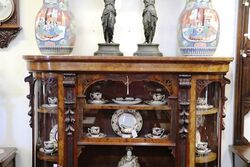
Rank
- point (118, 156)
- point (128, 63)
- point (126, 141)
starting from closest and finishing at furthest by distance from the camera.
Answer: point (128, 63) < point (126, 141) < point (118, 156)

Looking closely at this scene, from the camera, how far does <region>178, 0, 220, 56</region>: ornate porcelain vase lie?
1797 mm

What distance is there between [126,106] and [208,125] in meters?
0.55

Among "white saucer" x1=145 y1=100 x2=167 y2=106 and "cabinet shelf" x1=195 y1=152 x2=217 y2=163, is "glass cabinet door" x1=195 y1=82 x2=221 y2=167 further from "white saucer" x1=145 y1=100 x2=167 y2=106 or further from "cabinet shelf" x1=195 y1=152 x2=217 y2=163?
"white saucer" x1=145 y1=100 x2=167 y2=106

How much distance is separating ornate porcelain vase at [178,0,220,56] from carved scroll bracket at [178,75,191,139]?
0.63ft

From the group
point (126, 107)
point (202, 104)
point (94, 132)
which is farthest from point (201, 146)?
point (94, 132)

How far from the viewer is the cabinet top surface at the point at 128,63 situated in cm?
171

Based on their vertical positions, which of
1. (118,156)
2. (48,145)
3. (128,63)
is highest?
(128,63)

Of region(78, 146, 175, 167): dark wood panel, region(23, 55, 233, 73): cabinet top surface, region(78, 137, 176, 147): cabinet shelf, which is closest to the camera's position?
region(23, 55, 233, 73): cabinet top surface

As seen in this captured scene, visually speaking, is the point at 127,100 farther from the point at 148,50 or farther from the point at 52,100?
the point at 52,100

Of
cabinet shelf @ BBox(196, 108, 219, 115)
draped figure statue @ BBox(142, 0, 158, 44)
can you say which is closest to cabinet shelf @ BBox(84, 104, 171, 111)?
cabinet shelf @ BBox(196, 108, 219, 115)

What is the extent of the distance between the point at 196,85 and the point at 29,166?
136 centimetres

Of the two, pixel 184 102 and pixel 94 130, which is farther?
pixel 94 130

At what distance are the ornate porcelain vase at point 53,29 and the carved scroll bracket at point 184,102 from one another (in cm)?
74

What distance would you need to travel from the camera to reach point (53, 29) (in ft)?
5.93
